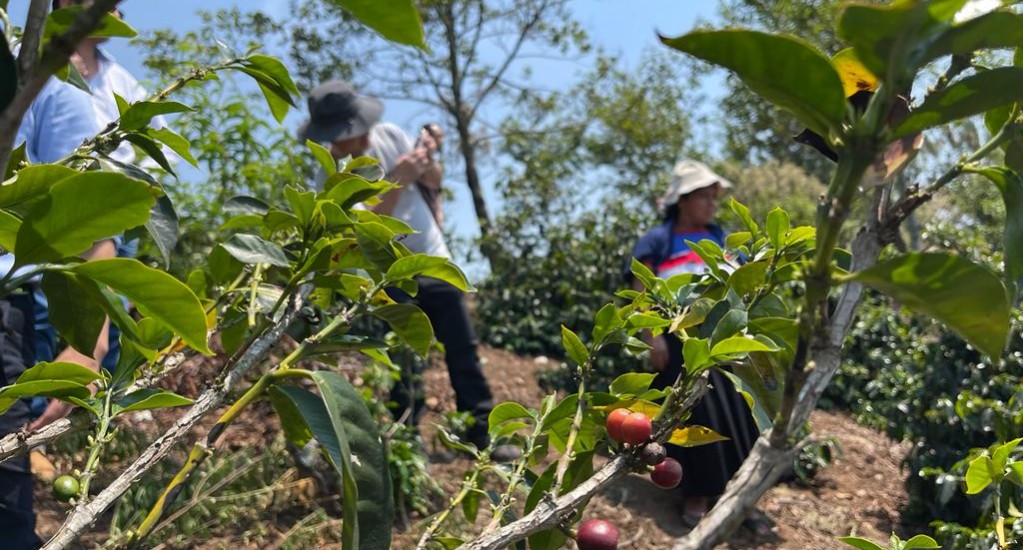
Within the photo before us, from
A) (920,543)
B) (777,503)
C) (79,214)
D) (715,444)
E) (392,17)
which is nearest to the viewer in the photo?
(392,17)

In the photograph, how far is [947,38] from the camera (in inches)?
22.6

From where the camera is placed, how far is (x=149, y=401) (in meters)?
1.06

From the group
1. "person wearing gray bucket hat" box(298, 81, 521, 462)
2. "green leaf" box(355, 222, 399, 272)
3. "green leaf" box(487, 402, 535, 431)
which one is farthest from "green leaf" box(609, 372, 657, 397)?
"person wearing gray bucket hat" box(298, 81, 521, 462)

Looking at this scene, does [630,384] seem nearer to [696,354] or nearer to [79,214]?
[696,354]

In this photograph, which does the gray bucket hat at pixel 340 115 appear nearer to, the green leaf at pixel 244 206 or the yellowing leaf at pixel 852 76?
the green leaf at pixel 244 206

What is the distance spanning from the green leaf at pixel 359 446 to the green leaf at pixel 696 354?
1.12 ft

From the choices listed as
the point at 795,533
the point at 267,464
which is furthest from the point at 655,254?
the point at 267,464

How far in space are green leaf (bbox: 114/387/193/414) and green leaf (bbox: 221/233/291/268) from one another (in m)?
0.19

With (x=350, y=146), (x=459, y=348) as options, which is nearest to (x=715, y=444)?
(x=459, y=348)

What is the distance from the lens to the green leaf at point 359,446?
912 millimetres

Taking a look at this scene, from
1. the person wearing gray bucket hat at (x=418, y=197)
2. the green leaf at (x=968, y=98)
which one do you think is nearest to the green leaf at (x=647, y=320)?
the green leaf at (x=968, y=98)

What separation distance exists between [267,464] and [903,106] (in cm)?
301

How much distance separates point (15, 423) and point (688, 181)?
2701 mm

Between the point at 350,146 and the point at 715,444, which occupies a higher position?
the point at 350,146
